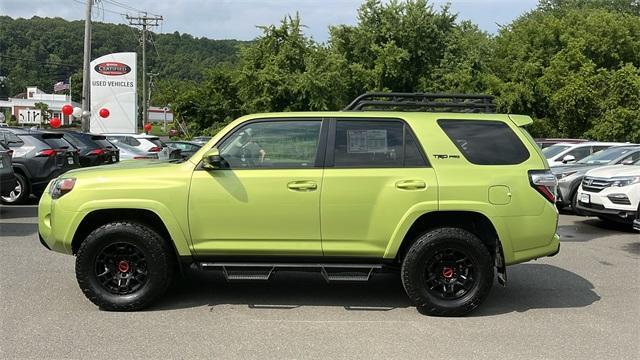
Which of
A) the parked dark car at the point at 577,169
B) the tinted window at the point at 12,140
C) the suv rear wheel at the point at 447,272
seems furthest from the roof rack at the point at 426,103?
the tinted window at the point at 12,140

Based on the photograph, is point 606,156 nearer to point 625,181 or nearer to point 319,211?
point 625,181

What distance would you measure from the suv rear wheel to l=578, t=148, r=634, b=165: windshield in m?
8.99

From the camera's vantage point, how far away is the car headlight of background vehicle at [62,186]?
548cm

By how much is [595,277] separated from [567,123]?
2719 centimetres

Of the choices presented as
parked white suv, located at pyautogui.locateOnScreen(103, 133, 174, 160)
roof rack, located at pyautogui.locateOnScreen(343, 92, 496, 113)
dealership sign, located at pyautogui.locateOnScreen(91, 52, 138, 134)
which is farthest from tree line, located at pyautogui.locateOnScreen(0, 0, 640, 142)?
roof rack, located at pyautogui.locateOnScreen(343, 92, 496, 113)

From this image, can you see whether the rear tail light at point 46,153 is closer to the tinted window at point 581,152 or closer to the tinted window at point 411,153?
the tinted window at point 411,153

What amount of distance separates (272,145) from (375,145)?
3.13 feet

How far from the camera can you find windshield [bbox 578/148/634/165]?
13.1 meters

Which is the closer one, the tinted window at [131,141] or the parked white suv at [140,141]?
the parked white suv at [140,141]

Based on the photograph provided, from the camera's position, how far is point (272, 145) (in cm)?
554

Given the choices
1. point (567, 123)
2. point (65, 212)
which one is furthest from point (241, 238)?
point (567, 123)

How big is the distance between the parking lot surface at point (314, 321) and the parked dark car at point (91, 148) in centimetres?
829

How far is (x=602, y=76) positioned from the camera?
→ 102 ft

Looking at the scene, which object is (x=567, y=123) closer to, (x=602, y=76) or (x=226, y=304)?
(x=602, y=76)
